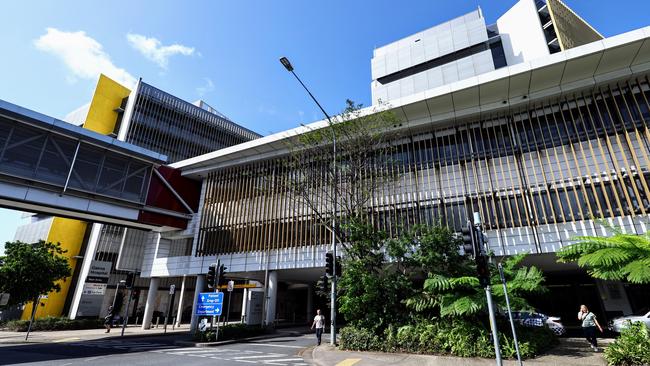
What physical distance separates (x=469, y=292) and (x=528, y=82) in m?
13.6

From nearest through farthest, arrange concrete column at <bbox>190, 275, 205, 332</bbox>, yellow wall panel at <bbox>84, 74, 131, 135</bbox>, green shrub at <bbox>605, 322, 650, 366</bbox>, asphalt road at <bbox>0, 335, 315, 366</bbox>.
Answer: green shrub at <bbox>605, 322, 650, 366</bbox> → asphalt road at <bbox>0, 335, 315, 366</bbox> → concrete column at <bbox>190, 275, 205, 332</bbox> → yellow wall panel at <bbox>84, 74, 131, 135</bbox>

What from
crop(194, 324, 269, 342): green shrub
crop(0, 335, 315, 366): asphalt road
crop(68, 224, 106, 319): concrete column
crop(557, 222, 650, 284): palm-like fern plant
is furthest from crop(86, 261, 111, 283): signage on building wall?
crop(557, 222, 650, 284): palm-like fern plant

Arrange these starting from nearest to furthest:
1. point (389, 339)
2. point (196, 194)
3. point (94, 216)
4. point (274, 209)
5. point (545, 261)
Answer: point (389, 339) → point (545, 261) → point (94, 216) → point (274, 209) → point (196, 194)

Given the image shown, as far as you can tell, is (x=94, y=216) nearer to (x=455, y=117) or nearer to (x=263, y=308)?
(x=263, y=308)

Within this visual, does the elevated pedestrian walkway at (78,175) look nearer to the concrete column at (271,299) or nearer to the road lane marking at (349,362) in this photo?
the concrete column at (271,299)

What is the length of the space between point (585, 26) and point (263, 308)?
4631 centimetres

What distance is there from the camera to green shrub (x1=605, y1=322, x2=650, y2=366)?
335 inches

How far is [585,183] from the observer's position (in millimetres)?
16672

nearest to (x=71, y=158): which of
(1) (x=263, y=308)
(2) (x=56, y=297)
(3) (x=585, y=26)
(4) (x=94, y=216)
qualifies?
(4) (x=94, y=216)

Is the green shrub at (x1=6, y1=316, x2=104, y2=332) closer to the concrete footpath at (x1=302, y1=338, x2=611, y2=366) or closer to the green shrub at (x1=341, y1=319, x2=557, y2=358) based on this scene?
the concrete footpath at (x1=302, y1=338, x2=611, y2=366)

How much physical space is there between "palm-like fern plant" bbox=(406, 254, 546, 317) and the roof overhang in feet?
36.1

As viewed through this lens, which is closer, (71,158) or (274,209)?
(71,158)

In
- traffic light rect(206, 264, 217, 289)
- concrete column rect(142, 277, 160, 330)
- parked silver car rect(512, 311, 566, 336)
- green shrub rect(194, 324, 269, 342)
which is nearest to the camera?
parked silver car rect(512, 311, 566, 336)

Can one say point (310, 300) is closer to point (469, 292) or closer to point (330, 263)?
point (330, 263)
